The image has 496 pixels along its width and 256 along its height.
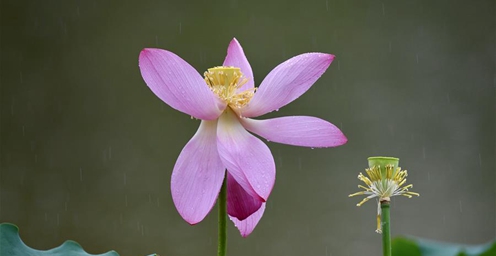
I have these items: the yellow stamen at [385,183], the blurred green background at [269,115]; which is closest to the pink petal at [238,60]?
the yellow stamen at [385,183]

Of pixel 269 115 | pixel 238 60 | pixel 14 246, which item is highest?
pixel 269 115

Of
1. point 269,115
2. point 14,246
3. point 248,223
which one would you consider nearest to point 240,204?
point 248,223

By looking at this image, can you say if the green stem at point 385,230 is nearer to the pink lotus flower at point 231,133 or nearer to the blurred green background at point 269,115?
the pink lotus flower at point 231,133

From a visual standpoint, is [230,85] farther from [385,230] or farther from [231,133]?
[385,230]

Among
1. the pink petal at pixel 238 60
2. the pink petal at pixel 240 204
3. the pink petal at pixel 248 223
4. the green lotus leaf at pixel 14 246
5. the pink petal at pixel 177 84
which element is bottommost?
the green lotus leaf at pixel 14 246

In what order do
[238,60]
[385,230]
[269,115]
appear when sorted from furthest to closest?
[269,115], [238,60], [385,230]
